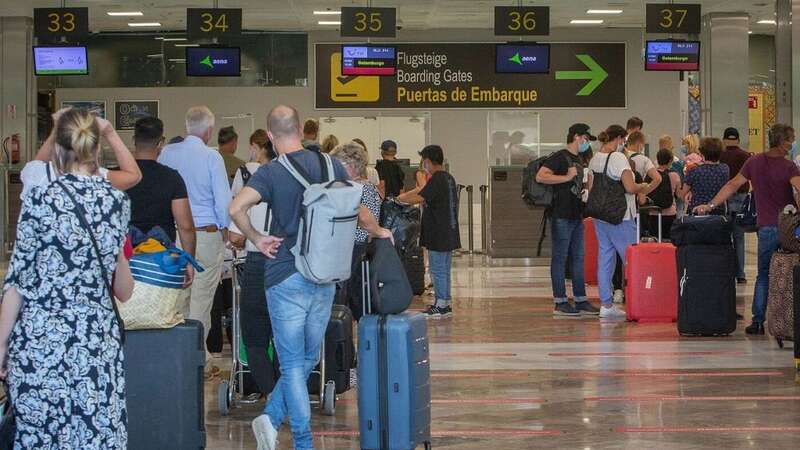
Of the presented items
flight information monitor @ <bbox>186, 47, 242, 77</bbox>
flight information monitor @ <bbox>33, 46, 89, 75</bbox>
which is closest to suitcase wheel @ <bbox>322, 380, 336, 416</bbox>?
flight information monitor @ <bbox>33, 46, 89, 75</bbox>

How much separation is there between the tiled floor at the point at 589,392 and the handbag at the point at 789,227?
0.84 meters

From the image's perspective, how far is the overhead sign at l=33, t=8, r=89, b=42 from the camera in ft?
69.3

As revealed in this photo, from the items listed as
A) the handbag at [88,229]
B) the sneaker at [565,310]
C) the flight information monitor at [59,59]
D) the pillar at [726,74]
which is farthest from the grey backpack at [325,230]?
the pillar at [726,74]

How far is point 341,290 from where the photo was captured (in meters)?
8.34

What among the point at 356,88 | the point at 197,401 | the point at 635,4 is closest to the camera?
the point at 197,401

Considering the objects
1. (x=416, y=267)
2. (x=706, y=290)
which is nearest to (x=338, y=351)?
(x=706, y=290)

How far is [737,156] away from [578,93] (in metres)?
14.6

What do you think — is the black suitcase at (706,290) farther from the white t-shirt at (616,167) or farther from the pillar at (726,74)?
the pillar at (726,74)

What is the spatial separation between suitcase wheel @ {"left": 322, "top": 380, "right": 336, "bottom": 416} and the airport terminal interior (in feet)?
0.05

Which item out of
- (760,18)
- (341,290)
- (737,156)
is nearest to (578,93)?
(760,18)

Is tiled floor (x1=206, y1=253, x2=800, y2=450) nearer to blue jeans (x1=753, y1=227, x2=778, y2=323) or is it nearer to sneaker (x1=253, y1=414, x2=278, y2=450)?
blue jeans (x1=753, y1=227, x2=778, y2=323)

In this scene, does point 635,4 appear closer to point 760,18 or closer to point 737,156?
point 760,18

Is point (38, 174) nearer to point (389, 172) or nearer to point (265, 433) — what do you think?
point (265, 433)

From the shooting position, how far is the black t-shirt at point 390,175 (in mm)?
16109
